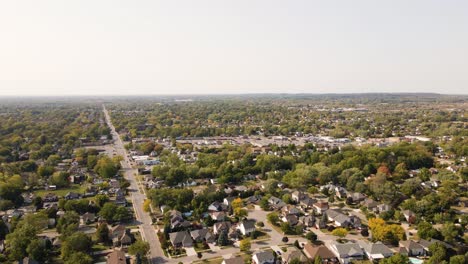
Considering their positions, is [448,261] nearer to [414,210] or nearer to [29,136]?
[414,210]

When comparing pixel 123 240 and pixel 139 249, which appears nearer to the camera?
pixel 139 249

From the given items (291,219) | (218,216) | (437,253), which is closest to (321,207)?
(291,219)

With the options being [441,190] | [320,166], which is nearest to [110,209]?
[320,166]

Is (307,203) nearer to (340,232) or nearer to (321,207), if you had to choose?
(321,207)

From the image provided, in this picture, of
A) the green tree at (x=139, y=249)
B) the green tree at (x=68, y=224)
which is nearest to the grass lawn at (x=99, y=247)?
the green tree at (x=68, y=224)

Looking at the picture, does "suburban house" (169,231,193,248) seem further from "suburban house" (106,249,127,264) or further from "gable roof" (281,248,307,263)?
"gable roof" (281,248,307,263)

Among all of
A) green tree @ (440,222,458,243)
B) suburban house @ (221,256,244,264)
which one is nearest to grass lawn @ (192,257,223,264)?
suburban house @ (221,256,244,264)
